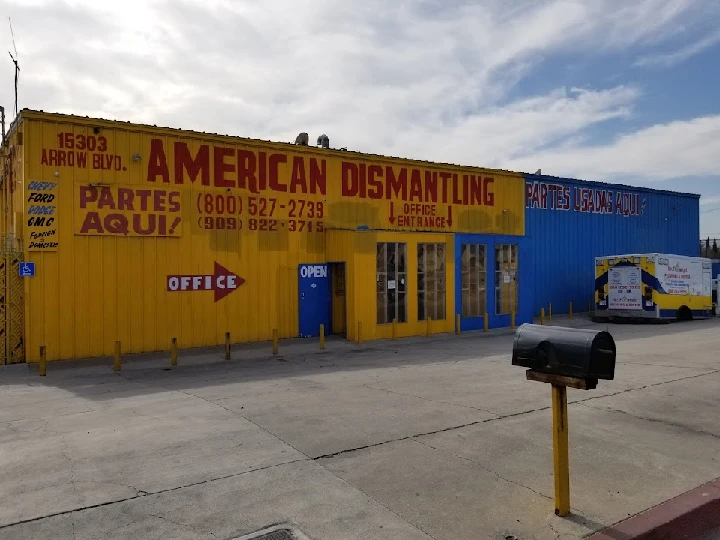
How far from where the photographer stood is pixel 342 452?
6504mm

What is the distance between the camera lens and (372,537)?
4.50 m

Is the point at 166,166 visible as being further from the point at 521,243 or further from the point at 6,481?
the point at 521,243

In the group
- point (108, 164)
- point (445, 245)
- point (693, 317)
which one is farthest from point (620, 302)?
point (108, 164)

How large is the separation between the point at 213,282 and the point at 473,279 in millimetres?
9201

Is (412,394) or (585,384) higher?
(585,384)

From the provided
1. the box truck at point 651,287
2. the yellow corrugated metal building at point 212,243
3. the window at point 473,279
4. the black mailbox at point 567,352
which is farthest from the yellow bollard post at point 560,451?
the box truck at point 651,287

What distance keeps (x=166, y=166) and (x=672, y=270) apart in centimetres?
1932

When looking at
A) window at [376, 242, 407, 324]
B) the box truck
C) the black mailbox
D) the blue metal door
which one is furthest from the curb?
the box truck

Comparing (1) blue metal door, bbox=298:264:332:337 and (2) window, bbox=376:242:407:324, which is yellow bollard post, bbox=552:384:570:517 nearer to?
(2) window, bbox=376:242:407:324

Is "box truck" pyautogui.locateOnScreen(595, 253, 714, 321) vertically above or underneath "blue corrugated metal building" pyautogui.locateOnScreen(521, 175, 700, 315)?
underneath

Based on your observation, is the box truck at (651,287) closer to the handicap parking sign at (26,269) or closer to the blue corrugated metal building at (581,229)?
the blue corrugated metal building at (581,229)

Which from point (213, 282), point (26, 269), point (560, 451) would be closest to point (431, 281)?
point (213, 282)

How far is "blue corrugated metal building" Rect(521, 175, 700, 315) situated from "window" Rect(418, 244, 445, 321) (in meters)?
4.55

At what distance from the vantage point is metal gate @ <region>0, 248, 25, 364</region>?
13.6 m
